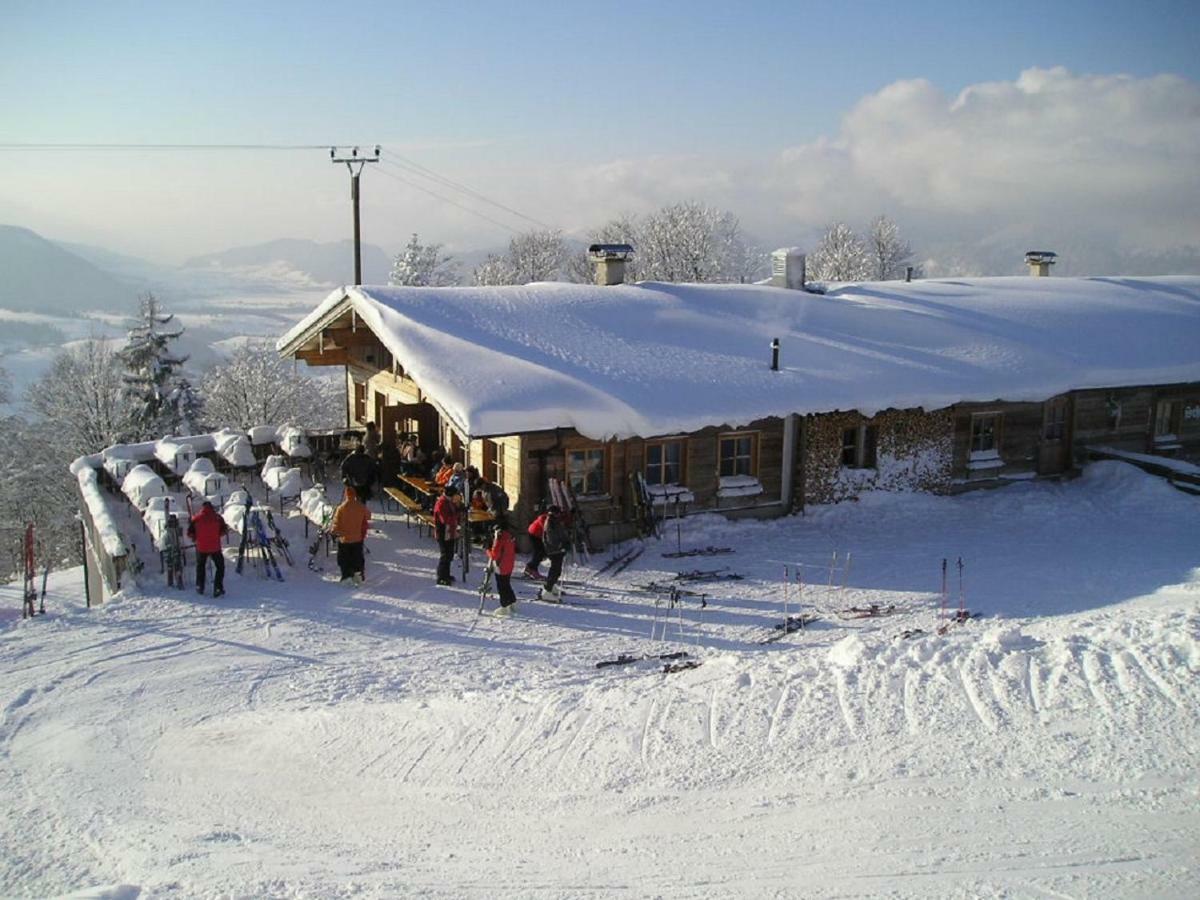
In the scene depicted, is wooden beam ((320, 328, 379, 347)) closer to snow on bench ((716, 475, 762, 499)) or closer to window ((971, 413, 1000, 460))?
snow on bench ((716, 475, 762, 499))

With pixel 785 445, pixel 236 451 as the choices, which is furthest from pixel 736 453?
pixel 236 451

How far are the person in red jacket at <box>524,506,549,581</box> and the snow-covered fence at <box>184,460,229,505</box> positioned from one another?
5192 mm

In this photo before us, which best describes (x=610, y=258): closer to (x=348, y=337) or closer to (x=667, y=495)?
(x=348, y=337)

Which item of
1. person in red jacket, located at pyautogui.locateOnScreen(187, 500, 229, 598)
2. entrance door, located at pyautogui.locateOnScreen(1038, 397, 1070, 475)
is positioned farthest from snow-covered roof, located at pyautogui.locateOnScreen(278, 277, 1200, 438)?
person in red jacket, located at pyautogui.locateOnScreen(187, 500, 229, 598)

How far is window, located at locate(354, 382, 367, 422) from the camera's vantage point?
21656 millimetres

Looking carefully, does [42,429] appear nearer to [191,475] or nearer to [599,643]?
[191,475]

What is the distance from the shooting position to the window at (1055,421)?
19.4 meters

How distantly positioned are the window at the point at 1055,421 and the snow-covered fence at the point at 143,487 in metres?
16.7

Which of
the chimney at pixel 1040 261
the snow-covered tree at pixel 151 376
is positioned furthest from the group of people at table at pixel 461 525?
the snow-covered tree at pixel 151 376

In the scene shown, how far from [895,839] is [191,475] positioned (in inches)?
504

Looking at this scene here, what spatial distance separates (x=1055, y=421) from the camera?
19.6 meters

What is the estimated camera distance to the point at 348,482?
49.4 ft

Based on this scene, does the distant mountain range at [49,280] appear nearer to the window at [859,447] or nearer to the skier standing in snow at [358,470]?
the skier standing in snow at [358,470]

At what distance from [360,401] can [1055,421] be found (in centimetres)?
1524
